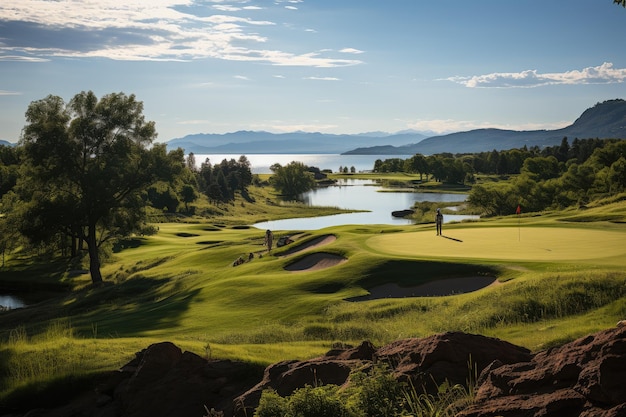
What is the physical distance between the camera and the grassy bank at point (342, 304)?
12.9 meters

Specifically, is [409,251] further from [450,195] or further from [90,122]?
[450,195]

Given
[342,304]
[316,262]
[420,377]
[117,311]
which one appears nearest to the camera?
[420,377]

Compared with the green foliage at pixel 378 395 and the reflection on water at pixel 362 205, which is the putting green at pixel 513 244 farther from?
the reflection on water at pixel 362 205

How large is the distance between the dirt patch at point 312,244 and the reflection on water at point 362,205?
197 ft

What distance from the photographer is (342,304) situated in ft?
66.8

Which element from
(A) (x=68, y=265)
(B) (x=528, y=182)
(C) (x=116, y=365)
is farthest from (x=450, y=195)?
(C) (x=116, y=365)

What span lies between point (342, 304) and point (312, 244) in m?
13.8

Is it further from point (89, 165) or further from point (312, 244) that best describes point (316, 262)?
point (89, 165)

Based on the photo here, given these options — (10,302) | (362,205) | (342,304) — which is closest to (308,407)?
(342,304)

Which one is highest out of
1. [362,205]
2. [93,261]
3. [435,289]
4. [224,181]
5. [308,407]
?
[224,181]

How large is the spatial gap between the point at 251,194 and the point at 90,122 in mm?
131657

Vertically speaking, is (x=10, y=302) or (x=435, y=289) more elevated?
(x=435, y=289)

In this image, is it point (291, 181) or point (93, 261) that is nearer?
point (93, 261)

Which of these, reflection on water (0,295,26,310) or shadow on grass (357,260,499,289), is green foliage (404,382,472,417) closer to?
shadow on grass (357,260,499,289)
